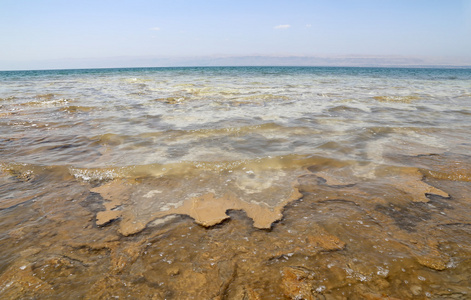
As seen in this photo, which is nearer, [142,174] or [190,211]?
[190,211]

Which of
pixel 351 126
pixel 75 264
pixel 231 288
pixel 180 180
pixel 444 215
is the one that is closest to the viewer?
pixel 231 288

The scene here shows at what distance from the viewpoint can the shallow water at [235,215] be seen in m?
1.92

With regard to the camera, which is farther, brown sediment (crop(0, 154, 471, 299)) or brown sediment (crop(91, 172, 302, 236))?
brown sediment (crop(91, 172, 302, 236))

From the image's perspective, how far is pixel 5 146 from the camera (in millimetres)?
5172

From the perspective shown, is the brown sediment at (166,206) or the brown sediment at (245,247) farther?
the brown sediment at (166,206)

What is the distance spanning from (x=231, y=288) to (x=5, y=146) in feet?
19.2

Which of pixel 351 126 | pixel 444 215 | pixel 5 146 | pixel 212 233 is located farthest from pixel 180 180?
pixel 351 126

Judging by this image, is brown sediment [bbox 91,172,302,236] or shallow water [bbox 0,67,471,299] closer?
shallow water [bbox 0,67,471,299]

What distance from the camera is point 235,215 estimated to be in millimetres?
2842

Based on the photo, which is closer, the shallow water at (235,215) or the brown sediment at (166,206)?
the shallow water at (235,215)

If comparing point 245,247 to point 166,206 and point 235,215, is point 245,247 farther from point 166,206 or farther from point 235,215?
point 166,206

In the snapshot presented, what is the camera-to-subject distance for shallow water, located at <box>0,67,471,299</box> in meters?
1.92

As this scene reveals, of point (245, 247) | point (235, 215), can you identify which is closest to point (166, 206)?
point (235, 215)

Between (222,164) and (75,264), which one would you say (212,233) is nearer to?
(75,264)
